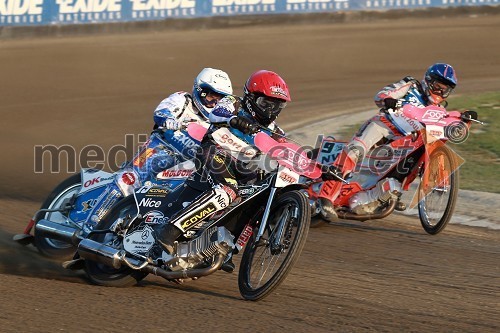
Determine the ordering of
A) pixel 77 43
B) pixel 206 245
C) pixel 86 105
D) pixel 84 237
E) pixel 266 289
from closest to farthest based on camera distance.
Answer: pixel 266 289, pixel 206 245, pixel 84 237, pixel 86 105, pixel 77 43

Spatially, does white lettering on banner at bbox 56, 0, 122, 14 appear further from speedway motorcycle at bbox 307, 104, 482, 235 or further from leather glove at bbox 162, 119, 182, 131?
leather glove at bbox 162, 119, 182, 131

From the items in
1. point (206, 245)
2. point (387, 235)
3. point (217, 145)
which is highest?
point (217, 145)

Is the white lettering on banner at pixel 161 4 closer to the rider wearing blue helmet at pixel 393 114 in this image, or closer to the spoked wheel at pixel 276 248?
the rider wearing blue helmet at pixel 393 114

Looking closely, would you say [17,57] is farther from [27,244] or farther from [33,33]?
[27,244]

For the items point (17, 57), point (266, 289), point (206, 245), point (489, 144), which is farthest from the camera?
point (17, 57)

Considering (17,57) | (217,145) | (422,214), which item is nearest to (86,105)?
(17,57)

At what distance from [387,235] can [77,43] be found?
1586 cm

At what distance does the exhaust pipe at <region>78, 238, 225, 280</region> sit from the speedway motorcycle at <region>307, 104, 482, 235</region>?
10.6 ft

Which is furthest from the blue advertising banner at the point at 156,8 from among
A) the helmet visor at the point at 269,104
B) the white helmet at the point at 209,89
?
the helmet visor at the point at 269,104

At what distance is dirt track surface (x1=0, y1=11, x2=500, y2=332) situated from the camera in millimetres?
6758

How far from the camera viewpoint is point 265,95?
7359mm

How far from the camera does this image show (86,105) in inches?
754

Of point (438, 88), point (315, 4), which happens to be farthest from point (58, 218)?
point (315, 4)

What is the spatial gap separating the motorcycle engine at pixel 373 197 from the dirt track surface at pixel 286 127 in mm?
250
